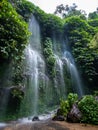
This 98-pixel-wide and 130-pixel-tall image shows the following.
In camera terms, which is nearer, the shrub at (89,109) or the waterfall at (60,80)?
the shrub at (89,109)

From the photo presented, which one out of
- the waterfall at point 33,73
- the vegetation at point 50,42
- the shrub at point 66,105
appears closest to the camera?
the shrub at point 66,105

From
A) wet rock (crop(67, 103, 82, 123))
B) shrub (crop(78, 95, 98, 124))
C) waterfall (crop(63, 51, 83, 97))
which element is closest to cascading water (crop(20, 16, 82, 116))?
waterfall (crop(63, 51, 83, 97))

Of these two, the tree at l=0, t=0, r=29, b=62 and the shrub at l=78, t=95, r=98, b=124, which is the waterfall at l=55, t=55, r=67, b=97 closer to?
the tree at l=0, t=0, r=29, b=62

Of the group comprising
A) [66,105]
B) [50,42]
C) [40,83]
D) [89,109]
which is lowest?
[89,109]

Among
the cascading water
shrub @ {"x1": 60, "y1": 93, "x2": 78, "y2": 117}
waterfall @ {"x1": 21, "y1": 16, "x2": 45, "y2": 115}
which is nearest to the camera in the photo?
shrub @ {"x1": 60, "y1": 93, "x2": 78, "y2": 117}

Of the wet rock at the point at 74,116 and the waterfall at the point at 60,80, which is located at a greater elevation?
the waterfall at the point at 60,80

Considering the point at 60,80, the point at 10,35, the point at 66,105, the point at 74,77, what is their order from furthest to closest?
the point at 74,77
the point at 60,80
the point at 10,35
the point at 66,105

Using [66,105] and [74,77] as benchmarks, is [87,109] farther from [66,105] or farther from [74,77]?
[74,77]

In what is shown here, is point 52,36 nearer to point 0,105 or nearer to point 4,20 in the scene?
point 4,20

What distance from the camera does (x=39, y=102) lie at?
1525 centimetres

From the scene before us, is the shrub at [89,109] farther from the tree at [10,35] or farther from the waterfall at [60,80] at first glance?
the waterfall at [60,80]

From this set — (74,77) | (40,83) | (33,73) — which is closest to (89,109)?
(40,83)

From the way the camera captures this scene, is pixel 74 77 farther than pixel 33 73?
Yes

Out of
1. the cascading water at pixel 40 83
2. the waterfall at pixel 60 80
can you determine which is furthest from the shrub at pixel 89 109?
the waterfall at pixel 60 80
